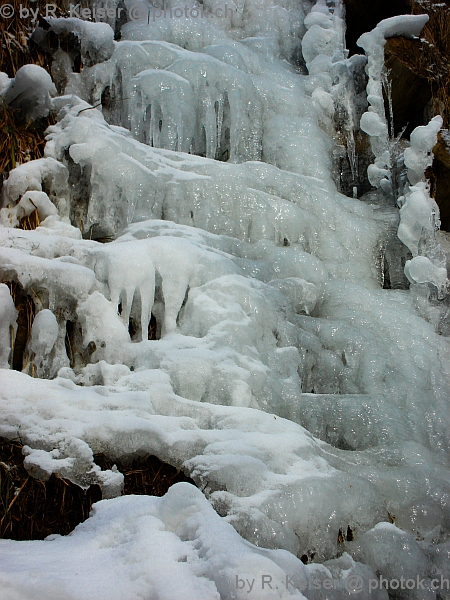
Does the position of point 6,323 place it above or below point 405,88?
below

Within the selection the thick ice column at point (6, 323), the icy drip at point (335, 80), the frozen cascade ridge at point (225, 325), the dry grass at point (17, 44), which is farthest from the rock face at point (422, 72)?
the thick ice column at point (6, 323)

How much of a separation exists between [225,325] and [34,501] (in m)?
1.21

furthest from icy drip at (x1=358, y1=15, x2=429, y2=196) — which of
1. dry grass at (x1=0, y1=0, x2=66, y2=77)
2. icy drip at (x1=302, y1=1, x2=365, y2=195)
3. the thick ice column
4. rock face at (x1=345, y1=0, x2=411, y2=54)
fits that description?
the thick ice column

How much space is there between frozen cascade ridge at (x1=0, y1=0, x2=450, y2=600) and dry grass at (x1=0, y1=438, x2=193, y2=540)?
0.06 meters

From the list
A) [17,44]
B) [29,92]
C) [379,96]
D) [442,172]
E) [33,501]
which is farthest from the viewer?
[379,96]

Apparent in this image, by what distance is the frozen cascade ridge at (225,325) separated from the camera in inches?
63.0

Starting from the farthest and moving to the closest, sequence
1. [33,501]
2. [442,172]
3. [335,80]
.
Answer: [335,80] < [442,172] < [33,501]

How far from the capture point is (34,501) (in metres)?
1.81

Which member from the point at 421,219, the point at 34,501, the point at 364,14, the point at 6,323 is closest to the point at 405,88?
the point at 364,14

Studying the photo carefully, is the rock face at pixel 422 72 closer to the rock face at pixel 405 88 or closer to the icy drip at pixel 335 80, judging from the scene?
the rock face at pixel 405 88

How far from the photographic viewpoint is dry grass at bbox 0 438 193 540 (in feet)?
5.83

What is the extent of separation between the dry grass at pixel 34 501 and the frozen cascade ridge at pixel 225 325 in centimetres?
6

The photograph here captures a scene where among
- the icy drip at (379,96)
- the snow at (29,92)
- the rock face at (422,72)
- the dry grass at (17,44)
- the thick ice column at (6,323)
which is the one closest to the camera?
the thick ice column at (6,323)

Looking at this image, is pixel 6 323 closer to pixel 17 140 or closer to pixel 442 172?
pixel 17 140
